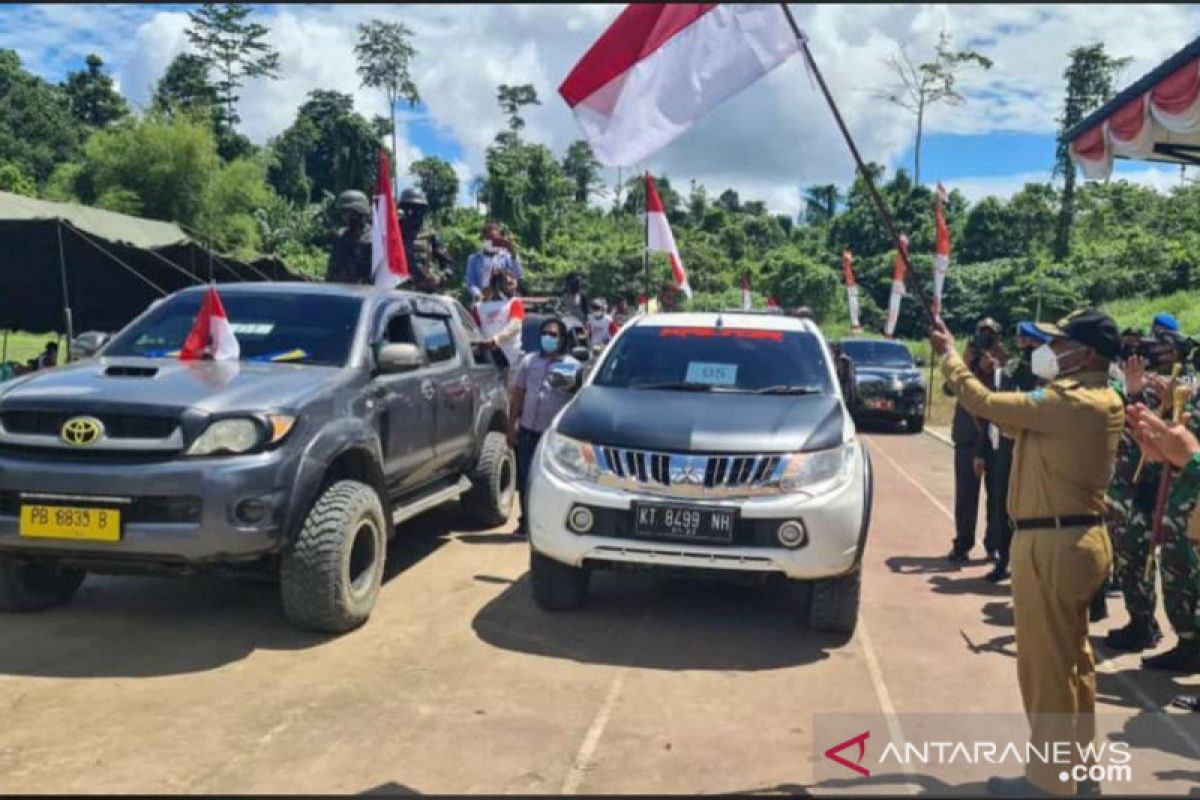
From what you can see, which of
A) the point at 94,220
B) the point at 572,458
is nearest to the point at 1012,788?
the point at 572,458

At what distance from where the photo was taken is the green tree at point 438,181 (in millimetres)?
77812

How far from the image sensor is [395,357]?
5820mm

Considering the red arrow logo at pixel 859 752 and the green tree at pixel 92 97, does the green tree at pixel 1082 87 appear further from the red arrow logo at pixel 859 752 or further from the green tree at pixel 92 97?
the green tree at pixel 92 97

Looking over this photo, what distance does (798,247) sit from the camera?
66250 mm

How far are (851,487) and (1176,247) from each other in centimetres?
3910

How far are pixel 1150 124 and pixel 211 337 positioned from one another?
6.63 m

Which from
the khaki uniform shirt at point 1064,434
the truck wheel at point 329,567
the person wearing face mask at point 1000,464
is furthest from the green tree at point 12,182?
the khaki uniform shirt at point 1064,434

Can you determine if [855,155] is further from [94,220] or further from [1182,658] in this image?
[94,220]

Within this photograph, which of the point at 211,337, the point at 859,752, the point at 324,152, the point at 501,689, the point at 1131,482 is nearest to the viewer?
the point at 859,752

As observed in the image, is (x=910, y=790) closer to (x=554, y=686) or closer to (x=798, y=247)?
(x=554, y=686)

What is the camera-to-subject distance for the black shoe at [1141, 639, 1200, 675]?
5188mm

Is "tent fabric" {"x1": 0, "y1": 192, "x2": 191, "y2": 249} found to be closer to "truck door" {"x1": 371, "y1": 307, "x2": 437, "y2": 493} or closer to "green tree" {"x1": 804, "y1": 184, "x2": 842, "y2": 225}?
"truck door" {"x1": 371, "y1": 307, "x2": 437, "y2": 493}

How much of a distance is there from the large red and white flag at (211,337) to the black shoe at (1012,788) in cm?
444

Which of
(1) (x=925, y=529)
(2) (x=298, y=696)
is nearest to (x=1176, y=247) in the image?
(1) (x=925, y=529)
